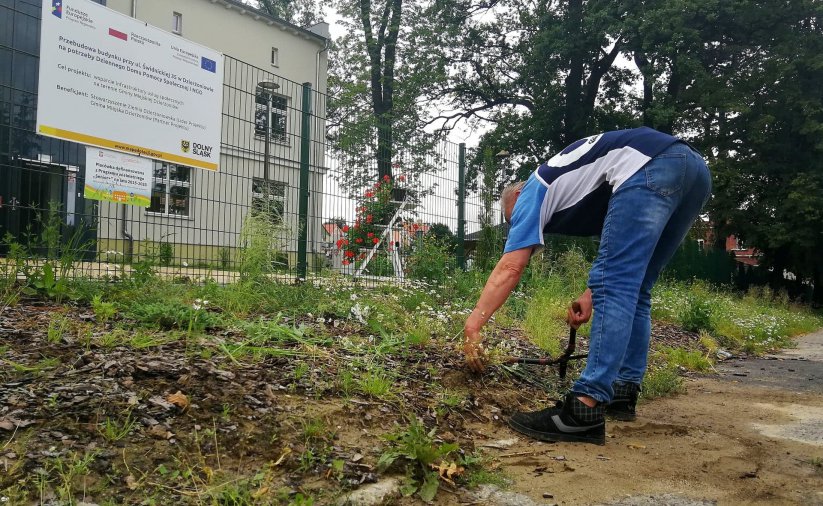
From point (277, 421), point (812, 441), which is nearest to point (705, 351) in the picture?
point (812, 441)

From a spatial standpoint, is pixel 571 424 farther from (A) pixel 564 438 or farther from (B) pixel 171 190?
(B) pixel 171 190

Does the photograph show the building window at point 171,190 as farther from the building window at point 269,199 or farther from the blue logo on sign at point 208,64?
the blue logo on sign at point 208,64

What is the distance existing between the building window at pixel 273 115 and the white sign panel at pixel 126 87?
372 millimetres

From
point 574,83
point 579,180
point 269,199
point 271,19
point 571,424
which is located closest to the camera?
point 571,424

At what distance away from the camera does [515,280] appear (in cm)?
263

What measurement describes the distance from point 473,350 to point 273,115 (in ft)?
13.1

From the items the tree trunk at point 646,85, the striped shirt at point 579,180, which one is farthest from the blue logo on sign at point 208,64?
the tree trunk at point 646,85

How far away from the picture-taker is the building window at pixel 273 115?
18.3 feet

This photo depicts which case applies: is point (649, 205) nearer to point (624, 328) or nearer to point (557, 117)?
point (624, 328)

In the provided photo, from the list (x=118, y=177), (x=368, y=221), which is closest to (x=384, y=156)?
(x=368, y=221)

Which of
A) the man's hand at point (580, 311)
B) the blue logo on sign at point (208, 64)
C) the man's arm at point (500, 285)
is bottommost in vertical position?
the man's hand at point (580, 311)

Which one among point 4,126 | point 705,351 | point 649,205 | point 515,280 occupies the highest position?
point 4,126

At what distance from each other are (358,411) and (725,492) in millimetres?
1403

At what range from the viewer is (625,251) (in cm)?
258
